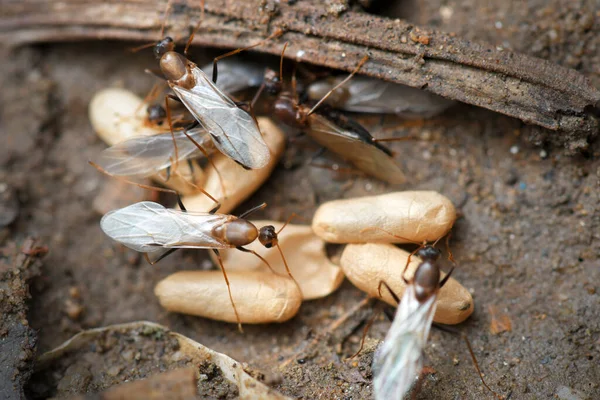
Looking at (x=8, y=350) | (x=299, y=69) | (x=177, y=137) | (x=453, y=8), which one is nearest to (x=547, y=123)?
(x=453, y=8)

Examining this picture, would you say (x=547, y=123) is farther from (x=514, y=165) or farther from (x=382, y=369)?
(x=382, y=369)

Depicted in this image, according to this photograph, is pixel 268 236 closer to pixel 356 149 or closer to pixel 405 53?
pixel 356 149

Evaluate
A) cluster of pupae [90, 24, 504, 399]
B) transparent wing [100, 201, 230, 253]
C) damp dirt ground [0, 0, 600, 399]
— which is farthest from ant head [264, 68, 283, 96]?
transparent wing [100, 201, 230, 253]

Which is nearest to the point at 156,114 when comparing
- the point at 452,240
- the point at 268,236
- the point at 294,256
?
the point at 268,236

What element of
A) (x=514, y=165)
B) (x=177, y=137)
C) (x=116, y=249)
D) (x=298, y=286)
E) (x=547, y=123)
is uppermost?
(x=547, y=123)

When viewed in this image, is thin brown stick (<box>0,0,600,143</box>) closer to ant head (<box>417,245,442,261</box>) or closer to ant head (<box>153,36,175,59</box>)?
ant head (<box>153,36,175,59</box>)

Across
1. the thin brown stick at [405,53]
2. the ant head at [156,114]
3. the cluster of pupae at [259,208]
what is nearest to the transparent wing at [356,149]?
the cluster of pupae at [259,208]

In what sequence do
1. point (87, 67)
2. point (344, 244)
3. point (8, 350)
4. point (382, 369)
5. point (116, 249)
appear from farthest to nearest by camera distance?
point (87, 67)
point (116, 249)
point (344, 244)
point (8, 350)
point (382, 369)

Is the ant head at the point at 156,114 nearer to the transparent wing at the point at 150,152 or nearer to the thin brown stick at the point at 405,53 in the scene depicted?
the transparent wing at the point at 150,152
